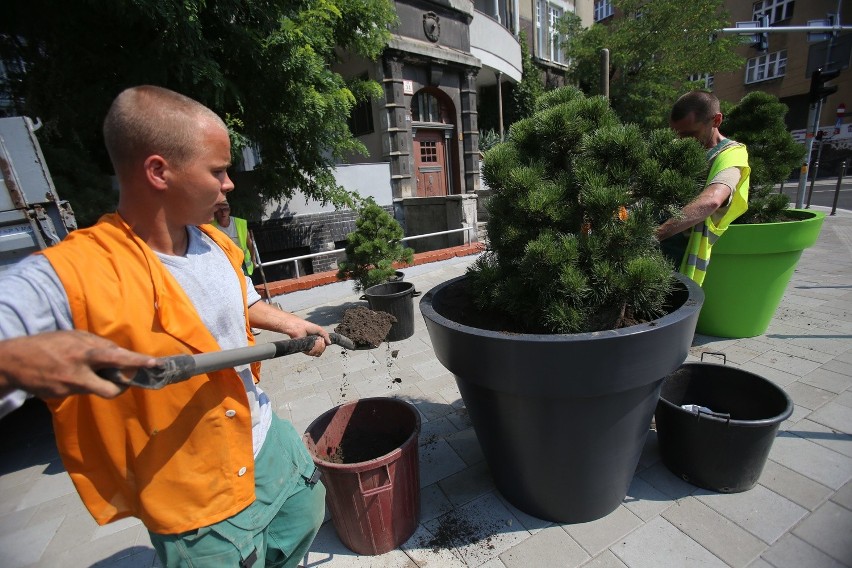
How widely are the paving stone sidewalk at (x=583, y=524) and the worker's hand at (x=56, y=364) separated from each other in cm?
152

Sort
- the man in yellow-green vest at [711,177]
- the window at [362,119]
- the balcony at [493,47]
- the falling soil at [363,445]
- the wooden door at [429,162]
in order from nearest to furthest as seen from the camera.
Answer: the falling soil at [363,445]
the man in yellow-green vest at [711,177]
the window at [362,119]
the wooden door at [429,162]
the balcony at [493,47]

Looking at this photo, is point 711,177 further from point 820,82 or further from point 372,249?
point 820,82

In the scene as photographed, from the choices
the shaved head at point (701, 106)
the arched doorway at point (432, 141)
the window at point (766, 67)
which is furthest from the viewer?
the window at point (766, 67)

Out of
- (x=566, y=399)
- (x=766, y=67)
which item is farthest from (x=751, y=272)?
(x=766, y=67)

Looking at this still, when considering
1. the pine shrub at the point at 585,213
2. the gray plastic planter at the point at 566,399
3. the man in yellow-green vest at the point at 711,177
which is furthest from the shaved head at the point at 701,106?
the gray plastic planter at the point at 566,399

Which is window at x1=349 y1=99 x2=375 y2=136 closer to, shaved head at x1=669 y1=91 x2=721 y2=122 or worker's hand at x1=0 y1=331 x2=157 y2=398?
shaved head at x1=669 y1=91 x2=721 y2=122

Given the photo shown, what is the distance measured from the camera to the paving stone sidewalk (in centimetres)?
174

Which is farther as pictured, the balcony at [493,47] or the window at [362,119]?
the balcony at [493,47]

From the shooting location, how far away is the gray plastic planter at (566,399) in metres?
1.49

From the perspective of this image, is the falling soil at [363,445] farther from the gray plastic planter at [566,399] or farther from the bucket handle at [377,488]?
the gray plastic planter at [566,399]

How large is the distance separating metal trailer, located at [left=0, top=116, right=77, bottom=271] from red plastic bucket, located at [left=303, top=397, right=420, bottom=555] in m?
2.15

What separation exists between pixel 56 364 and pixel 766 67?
1338 inches

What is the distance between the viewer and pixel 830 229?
27.2 feet

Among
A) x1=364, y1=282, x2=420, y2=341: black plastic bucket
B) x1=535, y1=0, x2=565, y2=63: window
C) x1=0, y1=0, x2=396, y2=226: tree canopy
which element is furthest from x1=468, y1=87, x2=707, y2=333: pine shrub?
x1=535, y1=0, x2=565, y2=63: window
